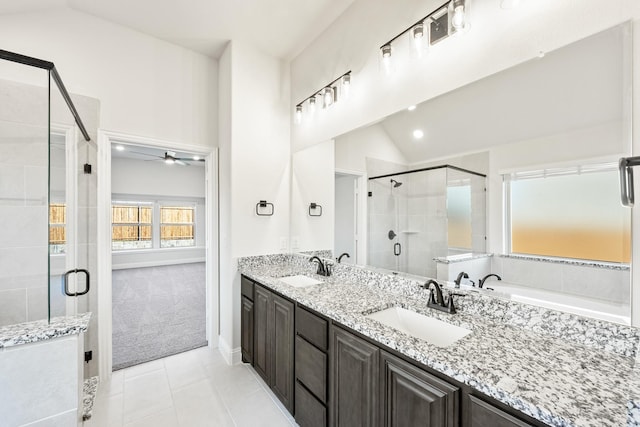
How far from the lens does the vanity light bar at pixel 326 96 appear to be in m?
2.25

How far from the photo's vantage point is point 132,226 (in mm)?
7457

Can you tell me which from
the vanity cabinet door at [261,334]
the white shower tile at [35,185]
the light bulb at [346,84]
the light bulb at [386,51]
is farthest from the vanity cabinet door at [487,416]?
the white shower tile at [35,185]

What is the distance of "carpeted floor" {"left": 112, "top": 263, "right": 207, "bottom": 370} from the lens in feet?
9.59

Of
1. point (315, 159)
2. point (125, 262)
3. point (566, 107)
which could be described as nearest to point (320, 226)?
point (315, 159)

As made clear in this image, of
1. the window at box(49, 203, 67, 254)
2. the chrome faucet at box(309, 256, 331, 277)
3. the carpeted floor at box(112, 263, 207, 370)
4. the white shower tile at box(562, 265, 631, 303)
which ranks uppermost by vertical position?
the window at box(49, 203, 67, 254)

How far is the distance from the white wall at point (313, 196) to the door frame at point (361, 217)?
0.31 meters

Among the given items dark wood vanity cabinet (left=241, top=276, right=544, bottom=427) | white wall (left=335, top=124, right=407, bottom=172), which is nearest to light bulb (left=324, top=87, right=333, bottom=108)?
white wall (left=335, top=124, right=407, bottom=172)

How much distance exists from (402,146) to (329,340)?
134 centimetres

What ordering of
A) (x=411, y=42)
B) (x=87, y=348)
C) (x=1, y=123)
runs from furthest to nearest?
1. (x=87, y=348)
2. (x=1, y=123)
3. (x=411, y=42)

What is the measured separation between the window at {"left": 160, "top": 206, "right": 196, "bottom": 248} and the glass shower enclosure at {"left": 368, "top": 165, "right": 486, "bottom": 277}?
7475 millimetres

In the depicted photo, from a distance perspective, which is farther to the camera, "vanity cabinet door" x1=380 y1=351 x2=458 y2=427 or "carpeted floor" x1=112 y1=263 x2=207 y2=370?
"carpeted floor" x1=112 y1=263 x2=207 y2=370

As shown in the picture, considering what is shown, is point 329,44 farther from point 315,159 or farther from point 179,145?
point 179,145

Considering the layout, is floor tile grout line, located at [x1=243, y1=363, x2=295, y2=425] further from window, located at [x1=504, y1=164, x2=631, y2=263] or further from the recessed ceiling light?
the recessed ceiling light

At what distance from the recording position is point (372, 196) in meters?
2.12
